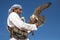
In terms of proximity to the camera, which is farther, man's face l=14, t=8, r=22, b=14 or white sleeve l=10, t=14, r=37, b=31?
man's face l=14, t=8, r=22, b=14

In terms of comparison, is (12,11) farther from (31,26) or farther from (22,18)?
(31,26)

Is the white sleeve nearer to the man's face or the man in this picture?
the man

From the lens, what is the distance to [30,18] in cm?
376

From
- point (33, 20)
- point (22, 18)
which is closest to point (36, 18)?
point (33, 20)

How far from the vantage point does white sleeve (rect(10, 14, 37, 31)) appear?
145 inches

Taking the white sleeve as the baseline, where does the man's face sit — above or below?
above

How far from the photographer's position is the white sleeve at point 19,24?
145 inches

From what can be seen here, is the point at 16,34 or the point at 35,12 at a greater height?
the point at 35,12

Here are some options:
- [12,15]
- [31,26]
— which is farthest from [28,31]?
[12,15]

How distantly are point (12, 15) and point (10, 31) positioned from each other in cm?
26

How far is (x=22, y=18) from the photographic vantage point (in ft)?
12.8

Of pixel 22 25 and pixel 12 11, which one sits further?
pixel 12 11

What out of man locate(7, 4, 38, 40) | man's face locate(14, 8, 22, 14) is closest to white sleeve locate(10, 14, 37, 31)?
man locate(7, 4, 38, 40)

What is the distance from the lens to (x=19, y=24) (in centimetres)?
370
